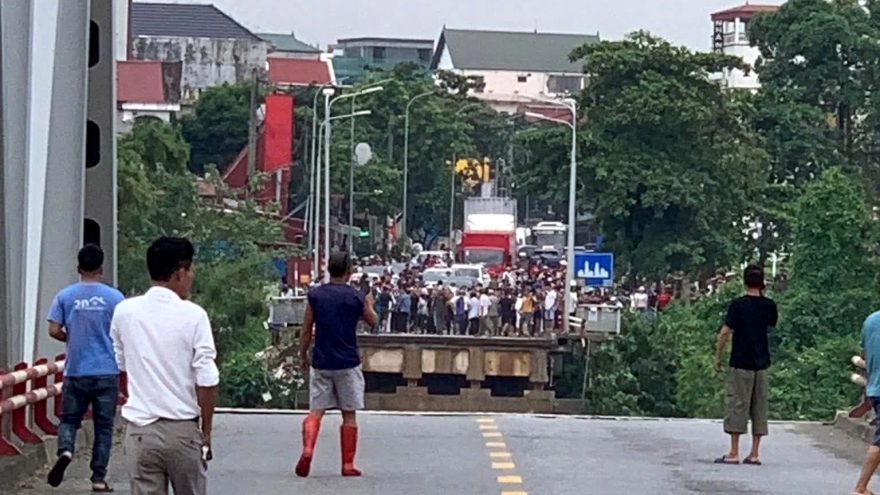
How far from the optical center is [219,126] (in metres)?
94.0

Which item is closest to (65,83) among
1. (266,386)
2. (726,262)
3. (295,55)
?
(266,386)

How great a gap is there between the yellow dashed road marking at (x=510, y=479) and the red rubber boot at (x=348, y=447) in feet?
3.53

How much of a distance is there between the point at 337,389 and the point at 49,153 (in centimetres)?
348

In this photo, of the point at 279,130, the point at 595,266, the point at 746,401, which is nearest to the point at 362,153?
the point at 279,130

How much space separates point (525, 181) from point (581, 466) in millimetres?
52431

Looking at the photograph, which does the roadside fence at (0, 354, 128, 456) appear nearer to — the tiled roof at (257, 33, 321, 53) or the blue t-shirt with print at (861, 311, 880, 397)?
the blue t-shirt with print at (861, 311, 880, 397)

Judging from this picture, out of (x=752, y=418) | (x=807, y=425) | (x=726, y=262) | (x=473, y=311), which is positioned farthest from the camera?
(x=726, y=262)

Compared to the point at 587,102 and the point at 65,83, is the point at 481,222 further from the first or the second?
the point at 65,83

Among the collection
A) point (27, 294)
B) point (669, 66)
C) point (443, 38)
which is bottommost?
point (27, 294)

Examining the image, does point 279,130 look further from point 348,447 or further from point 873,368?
point 873,368

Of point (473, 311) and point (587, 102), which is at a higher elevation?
point (587, 102)

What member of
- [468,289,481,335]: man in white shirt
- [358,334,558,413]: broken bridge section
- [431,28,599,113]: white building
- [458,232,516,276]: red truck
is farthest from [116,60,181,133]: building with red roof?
[431,28,599,113]: white building

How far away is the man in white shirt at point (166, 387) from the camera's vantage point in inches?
355

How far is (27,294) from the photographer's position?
51.9 ft
